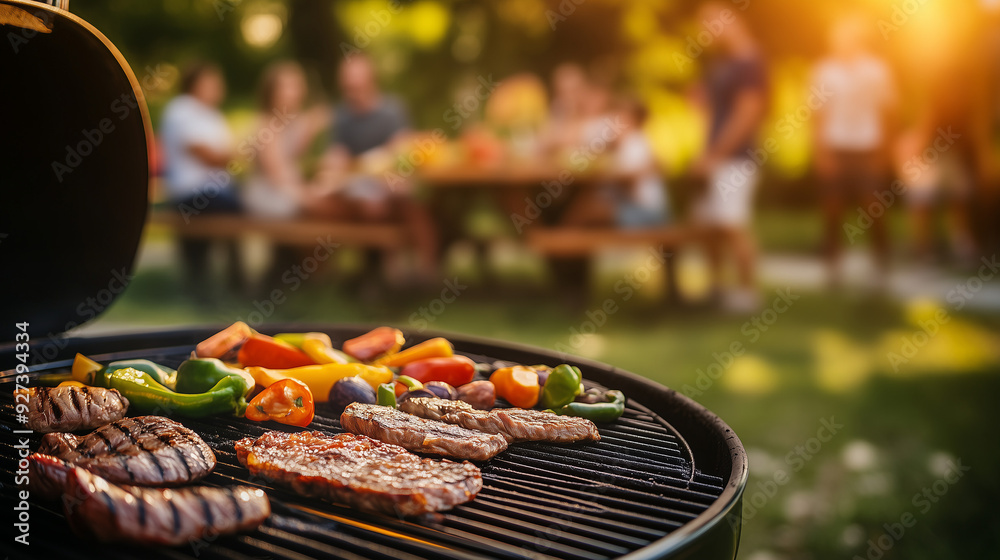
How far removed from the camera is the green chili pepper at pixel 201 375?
1932 mm

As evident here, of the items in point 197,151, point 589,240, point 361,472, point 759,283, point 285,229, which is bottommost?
point 759,283

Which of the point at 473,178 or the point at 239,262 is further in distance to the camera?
the point at 239,262

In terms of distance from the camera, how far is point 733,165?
732 cm

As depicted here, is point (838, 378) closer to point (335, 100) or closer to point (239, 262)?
point (239, 262)

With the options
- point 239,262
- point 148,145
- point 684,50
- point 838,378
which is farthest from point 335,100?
point 148,145

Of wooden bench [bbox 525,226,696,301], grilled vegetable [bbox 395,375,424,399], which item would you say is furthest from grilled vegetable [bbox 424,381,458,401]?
wooden bench [bbox 525,226,696,301]

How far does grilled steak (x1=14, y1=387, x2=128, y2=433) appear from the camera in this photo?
5.65 feet

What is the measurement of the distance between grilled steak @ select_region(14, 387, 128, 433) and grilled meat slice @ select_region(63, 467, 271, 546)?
0.50 meters

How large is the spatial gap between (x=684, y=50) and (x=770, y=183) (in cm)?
443

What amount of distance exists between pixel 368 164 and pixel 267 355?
570 cm

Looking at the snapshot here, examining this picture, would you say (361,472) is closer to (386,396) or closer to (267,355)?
(386,396)

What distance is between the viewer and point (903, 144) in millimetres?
10344

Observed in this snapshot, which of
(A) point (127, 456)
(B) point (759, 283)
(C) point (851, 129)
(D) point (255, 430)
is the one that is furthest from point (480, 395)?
(C) point (851, 129)

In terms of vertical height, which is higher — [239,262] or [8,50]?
[8,50]
